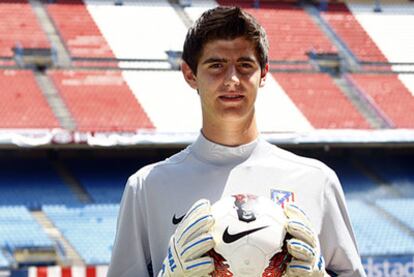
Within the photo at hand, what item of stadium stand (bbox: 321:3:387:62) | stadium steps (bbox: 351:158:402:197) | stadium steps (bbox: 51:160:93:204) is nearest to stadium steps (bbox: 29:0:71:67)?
stadium steps (bbox: 51:160:93:204)

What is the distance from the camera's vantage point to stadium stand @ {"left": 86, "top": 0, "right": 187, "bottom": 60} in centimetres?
1920

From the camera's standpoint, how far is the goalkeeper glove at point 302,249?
2.17m

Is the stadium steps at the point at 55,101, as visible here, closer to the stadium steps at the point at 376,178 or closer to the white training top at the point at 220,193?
the stadium steps at the point at 376,178

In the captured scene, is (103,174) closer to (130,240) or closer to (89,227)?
(89,227)

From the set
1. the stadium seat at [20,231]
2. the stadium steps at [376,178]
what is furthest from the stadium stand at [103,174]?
the stadium steps at [376,178]

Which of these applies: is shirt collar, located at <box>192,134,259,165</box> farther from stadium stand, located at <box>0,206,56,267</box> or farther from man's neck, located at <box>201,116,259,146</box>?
stadium stand, located at <box>0,206,56,267</box>

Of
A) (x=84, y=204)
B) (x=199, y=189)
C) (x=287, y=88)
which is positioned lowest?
(x=199, y=189)

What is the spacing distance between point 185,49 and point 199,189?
394 millimetres

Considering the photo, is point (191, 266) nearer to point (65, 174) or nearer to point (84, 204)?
point (84, 204)

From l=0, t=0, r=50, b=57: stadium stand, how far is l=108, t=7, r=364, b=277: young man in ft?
52.8

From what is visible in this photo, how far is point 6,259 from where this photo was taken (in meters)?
14.0

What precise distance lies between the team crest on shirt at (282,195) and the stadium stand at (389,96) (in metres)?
16.5

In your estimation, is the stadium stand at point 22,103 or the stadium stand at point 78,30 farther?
the stadium stand at point 78,30

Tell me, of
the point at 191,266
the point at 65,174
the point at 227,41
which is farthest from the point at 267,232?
the point at 65,174
